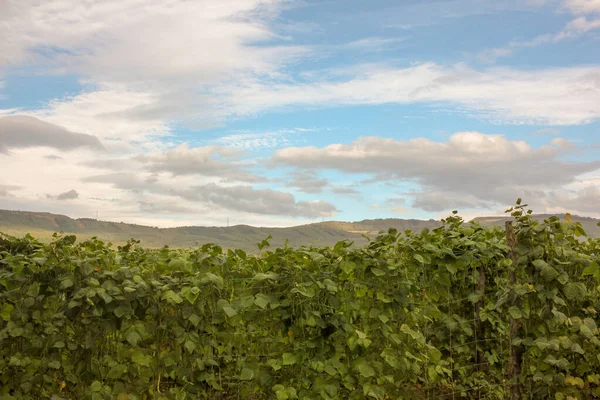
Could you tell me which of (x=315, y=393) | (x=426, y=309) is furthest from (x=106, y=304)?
(x=426, y=309)

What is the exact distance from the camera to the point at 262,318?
5574mm

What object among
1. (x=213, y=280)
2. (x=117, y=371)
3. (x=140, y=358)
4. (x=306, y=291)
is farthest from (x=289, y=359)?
(x=117, y=371)

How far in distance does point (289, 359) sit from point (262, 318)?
1.61ft

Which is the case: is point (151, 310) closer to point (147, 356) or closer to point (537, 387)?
point (147, 356)

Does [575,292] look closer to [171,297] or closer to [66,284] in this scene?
[171,297]

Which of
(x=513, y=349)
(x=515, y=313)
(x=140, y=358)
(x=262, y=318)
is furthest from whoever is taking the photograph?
A: (x=513, y=349)

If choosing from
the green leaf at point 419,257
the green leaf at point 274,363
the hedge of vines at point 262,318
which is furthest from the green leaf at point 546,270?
the green leaf at point 274,363

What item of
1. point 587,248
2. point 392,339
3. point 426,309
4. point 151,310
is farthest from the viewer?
point 587,248

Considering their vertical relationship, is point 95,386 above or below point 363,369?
below

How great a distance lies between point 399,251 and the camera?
606 cm

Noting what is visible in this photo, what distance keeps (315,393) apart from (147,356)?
1.72 metres

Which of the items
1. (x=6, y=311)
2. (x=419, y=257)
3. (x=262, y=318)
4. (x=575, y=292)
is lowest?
(x=6, y=311)

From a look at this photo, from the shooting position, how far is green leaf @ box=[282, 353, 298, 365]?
5.40 metres

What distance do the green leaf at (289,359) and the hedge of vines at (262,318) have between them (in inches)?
0.6
